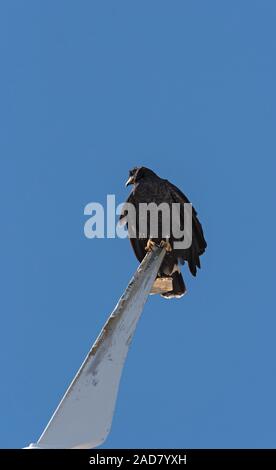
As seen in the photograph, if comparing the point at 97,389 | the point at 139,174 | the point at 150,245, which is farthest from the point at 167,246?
the point at 97,389

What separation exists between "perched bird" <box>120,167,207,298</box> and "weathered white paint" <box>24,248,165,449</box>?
2.82 metres

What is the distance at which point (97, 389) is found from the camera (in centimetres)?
1410

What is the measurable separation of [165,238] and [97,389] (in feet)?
16.2

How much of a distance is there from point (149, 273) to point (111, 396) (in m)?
2.85

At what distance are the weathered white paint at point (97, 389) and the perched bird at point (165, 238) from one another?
2818 millimetres

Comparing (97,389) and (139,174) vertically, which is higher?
(139,174)

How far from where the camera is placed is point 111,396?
14172 millimetres

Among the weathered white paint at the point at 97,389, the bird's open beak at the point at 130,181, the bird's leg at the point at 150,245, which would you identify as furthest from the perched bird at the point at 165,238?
the weathered white paint at the point at 97,389

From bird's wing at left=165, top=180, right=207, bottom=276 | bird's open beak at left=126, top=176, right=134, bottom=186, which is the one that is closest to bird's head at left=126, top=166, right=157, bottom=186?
bird's open beak at left=126, top=176, right=134, bottom=186

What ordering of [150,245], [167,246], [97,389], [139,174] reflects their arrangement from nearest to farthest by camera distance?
[97,389] → [167,246] → [150,245] → [139,174]

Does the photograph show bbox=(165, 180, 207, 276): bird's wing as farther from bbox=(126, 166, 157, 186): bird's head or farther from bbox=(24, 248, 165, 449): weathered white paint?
bbox=(24, 248, 165, 449): weathered white paint

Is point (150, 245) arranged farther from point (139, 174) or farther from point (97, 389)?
point (97, 389)

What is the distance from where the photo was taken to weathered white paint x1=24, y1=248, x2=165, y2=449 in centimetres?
1335
